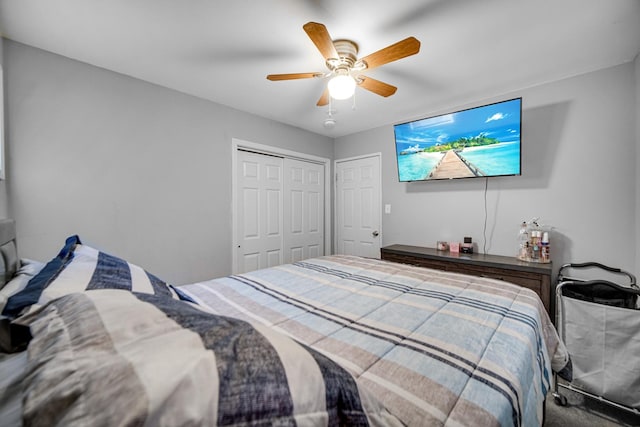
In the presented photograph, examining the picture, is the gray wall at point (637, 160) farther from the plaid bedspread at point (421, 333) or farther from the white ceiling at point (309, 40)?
the plaid bedspread at point (421, 333)

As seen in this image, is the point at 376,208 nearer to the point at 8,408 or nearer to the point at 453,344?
the point at 453,344

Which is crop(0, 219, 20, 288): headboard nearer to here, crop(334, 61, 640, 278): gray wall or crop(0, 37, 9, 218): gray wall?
crop(0, 37, 9, 218): gray wall

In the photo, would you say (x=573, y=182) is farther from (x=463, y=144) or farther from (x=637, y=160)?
(x=463, y=144)

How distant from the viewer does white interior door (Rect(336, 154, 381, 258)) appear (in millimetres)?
3828

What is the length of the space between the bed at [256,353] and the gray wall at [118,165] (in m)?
1.07

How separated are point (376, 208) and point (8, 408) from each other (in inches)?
146

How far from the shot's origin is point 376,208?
150 inches

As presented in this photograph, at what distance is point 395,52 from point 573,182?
2.21m

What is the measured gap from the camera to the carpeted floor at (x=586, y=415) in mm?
1561

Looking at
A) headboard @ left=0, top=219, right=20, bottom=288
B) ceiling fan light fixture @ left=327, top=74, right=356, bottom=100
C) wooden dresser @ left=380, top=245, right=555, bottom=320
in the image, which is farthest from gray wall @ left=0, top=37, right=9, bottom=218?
wooden dresser @ left=380, top=245, right=555, bottom=320

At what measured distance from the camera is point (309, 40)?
1.80 metres

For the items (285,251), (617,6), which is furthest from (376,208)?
(617,6)

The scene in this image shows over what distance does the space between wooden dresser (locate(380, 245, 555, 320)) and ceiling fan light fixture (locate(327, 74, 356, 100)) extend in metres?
1.98

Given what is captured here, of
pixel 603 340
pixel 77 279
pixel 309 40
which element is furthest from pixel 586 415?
pixel 309 40
